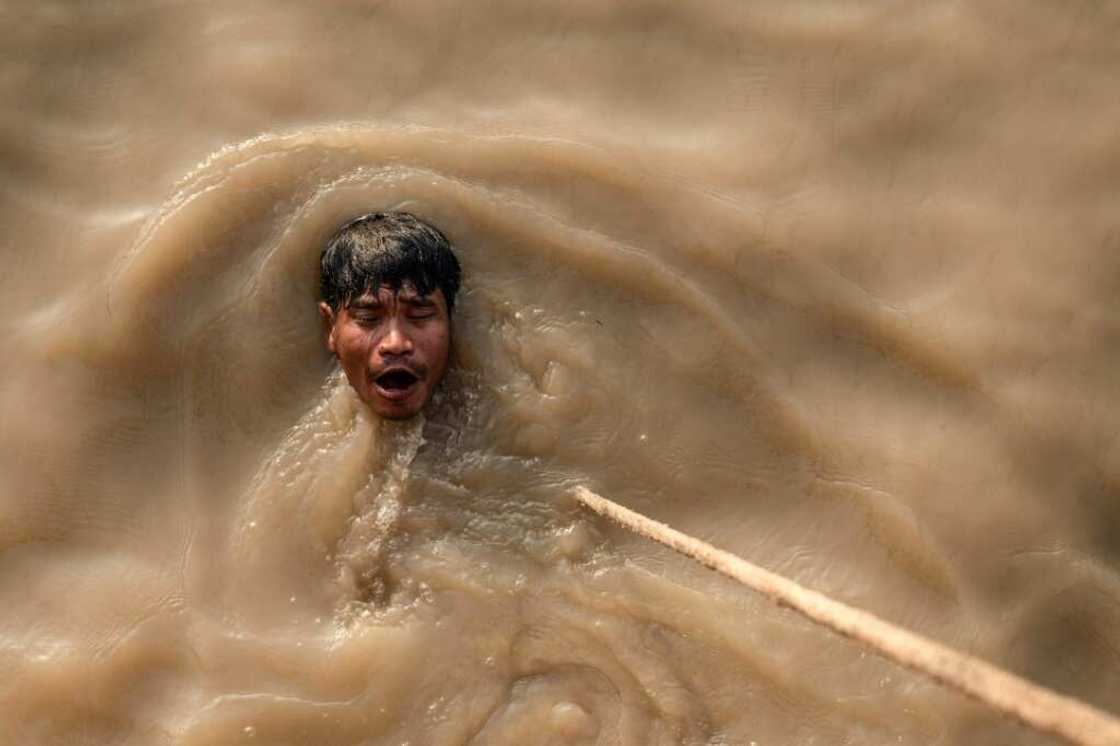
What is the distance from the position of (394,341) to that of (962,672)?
2264 millimetres

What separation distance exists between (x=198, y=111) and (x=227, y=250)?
0.54 metres

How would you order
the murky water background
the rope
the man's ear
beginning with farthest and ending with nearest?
the man's ear, the murky water background, the rope

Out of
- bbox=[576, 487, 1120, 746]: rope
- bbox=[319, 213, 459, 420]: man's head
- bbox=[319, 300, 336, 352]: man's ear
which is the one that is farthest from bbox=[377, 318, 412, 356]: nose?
bbox=[576, 487, 1120, 746]: rope

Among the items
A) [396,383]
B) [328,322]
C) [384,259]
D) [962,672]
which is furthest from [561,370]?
[962,672]

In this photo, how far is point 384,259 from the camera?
389cm

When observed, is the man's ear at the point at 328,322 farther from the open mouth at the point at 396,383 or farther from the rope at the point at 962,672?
the rope at the point at 962,672

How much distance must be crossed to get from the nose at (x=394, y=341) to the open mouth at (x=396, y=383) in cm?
8

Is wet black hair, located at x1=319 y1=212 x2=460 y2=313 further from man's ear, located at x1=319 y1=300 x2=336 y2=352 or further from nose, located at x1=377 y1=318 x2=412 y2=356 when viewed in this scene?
nose, located at x1=377 y1=318 x2=412 y2=356

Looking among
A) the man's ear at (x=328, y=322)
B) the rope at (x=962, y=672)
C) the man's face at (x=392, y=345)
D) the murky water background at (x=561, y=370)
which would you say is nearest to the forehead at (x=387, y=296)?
the man's face at (x=392, y=345)

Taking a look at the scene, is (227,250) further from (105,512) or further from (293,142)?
(105,512)

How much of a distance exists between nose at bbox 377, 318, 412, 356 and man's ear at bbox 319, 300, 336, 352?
244 millimetres

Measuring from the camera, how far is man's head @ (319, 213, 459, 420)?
12.8 ft

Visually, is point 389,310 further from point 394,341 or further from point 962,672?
point 962,672

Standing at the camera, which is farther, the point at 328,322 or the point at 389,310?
the point at 328,322
